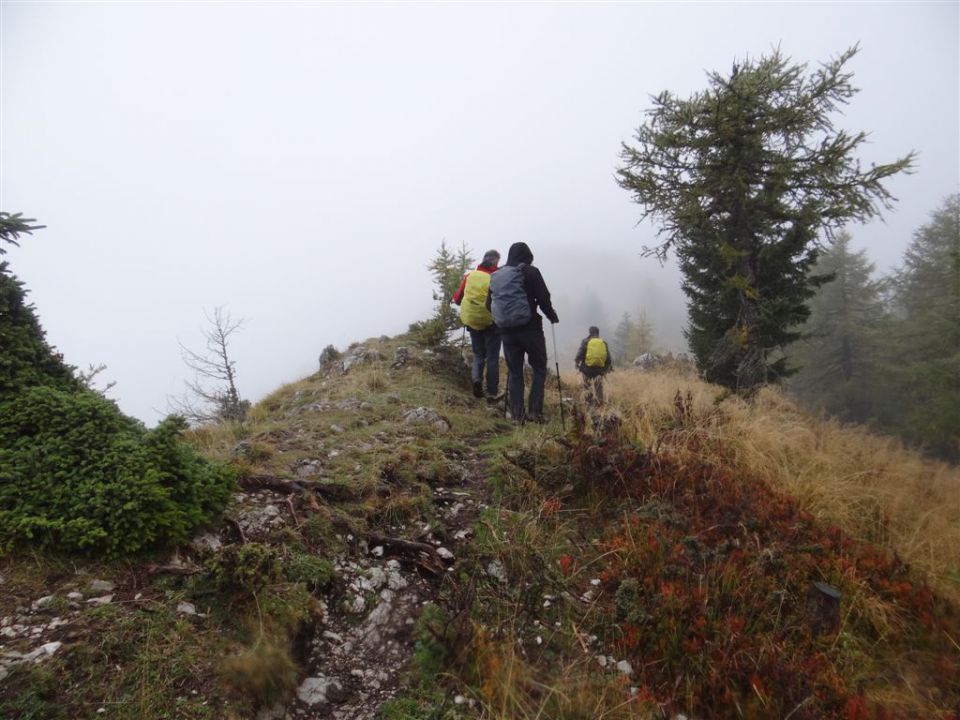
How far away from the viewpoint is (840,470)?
4.88 meters

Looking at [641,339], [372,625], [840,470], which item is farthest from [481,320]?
[641,339]

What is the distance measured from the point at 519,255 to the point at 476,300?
127cm

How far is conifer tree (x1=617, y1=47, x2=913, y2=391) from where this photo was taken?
35.1 feet

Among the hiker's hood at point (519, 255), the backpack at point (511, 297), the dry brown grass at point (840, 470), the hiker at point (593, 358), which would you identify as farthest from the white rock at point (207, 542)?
the hiker at point (593, 358)

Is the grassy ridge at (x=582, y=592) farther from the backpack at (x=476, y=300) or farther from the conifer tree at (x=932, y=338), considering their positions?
the conifer tree at (x=932, y=338)

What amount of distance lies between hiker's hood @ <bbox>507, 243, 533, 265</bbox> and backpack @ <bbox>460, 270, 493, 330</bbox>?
0.96m

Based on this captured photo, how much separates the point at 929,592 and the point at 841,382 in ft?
98.8

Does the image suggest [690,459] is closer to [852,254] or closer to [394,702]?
[394,702]

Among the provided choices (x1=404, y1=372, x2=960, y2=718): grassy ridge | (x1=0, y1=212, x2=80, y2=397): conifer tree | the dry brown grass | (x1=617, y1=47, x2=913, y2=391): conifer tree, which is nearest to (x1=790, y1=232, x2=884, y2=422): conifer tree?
(x1=617, y1=47, x2=913, y2=391): conifer tree

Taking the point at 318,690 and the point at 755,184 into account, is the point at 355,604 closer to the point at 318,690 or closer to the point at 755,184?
the point at 318,690

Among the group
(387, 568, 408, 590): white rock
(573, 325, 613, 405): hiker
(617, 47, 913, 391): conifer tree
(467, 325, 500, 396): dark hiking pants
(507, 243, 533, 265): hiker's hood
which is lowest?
(387, 568, 408, 590): white rock

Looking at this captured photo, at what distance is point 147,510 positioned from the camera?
262cm

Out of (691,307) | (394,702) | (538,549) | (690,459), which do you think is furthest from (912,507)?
(691,307)

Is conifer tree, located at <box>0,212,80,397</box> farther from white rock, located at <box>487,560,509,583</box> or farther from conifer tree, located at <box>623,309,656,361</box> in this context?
conifer tree, located at <box>623,309,656,361</box>
